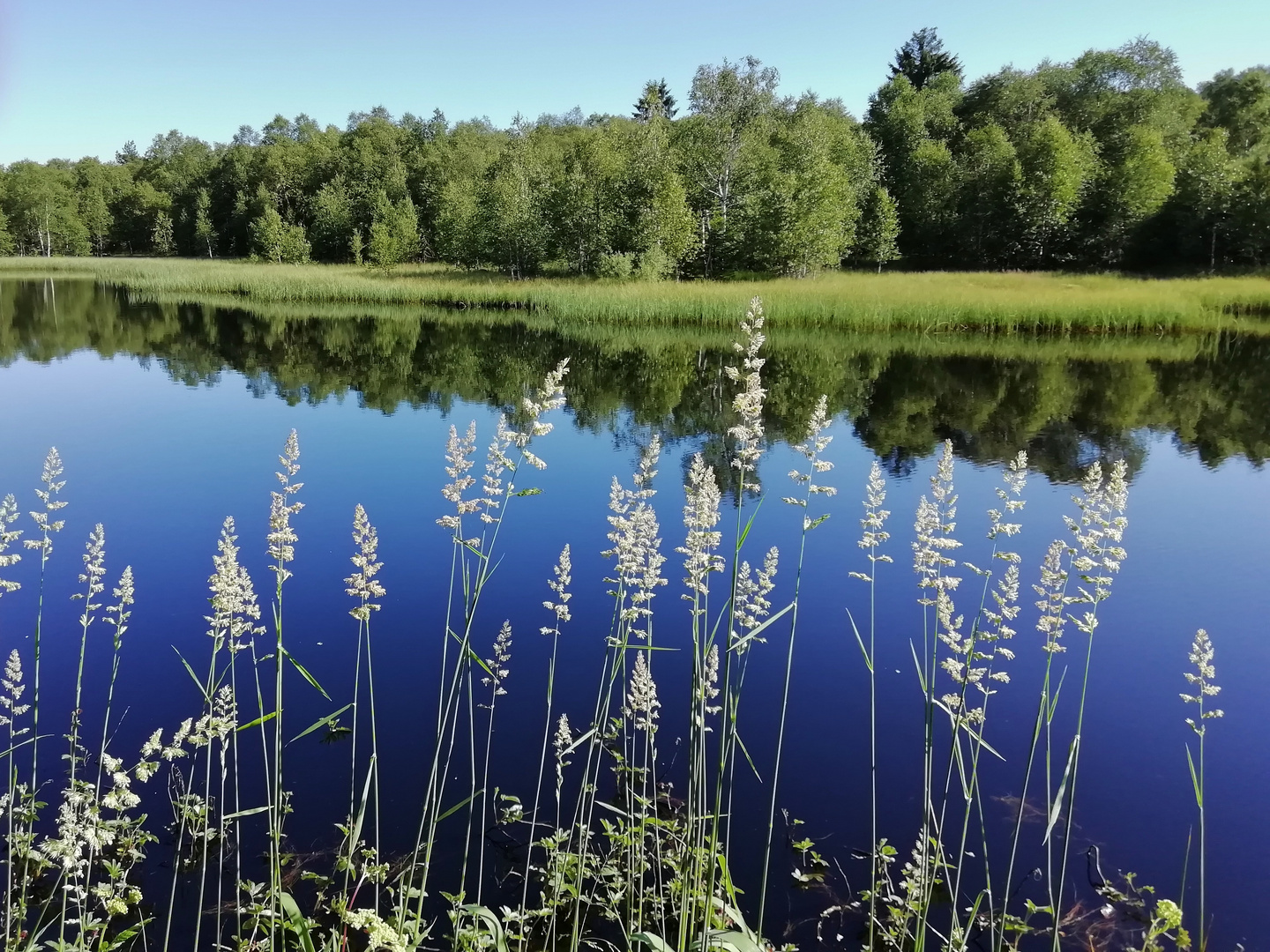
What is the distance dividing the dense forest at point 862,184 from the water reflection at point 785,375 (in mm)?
13482

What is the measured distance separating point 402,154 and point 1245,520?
256ft

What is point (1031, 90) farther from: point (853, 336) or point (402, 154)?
point (402, 154)

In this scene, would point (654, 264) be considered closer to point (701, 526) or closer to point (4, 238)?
point (701, 526)

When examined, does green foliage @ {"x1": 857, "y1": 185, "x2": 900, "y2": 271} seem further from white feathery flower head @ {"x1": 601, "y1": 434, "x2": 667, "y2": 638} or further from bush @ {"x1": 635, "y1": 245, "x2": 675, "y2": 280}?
white feathery flower head @ {"x1": 601, "y1": 434, "x2": 667, "y2": 638}

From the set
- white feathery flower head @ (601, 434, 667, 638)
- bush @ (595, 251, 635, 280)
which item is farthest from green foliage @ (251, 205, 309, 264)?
white feathery flower head @ (601, 434, 667, 638)

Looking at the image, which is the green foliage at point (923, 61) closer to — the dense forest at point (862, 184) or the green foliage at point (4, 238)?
the dense forest at point (862, 184)

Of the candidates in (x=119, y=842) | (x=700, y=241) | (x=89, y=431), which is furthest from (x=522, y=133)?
(x=119, y=842)

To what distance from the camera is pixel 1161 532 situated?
10234 mm

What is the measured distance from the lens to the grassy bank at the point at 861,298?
2716 centimetres

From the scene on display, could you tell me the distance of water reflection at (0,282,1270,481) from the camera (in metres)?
15.3

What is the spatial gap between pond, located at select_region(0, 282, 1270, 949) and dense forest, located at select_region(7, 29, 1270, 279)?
889 inches

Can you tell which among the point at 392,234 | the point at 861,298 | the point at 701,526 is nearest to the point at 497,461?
the point at 701,526

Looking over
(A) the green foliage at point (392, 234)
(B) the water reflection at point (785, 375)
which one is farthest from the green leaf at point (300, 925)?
(A) the green foliage at point (392, 234)

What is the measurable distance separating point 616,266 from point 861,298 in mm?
12880
